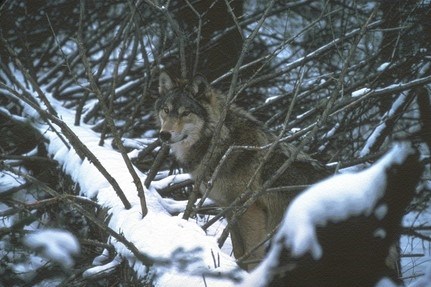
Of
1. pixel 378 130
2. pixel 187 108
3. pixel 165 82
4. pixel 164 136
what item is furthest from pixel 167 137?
pixel 378 130

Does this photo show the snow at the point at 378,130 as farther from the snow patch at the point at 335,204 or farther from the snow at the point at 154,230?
the snow patch at the point at 335,204

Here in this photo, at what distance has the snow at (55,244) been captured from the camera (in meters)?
3.07

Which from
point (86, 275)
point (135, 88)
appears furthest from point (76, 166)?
point (135, 88)

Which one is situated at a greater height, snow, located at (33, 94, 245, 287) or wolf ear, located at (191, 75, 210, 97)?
wolf ear, located at (191, 75, 210, 97)

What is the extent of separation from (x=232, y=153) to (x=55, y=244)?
271 centimetres

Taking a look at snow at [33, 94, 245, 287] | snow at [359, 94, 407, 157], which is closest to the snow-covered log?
snow at [33, 94, 245, 287]

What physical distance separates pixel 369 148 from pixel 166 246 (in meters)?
3.83

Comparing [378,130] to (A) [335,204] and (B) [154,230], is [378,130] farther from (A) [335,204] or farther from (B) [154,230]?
(A) [335,204]

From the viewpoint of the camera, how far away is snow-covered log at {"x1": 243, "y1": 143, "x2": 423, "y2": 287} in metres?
2.26

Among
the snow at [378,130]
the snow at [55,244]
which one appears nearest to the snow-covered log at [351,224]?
the snow at [55,244]

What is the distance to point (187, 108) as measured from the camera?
5.67 m

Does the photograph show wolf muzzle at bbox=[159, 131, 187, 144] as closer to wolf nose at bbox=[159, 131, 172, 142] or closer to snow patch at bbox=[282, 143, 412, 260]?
wolf nose at bbox=[159, 131, 172, 142]

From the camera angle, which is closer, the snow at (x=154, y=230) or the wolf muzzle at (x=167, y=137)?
the snow at (x=154, y=230)

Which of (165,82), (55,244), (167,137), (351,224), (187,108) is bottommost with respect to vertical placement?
(351,224)
